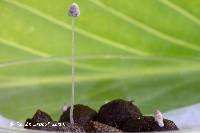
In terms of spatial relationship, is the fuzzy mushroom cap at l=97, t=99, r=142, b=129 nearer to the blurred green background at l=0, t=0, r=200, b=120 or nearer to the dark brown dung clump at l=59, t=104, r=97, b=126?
the dark brown dung clump at l=59, t=104, r=97, b=126

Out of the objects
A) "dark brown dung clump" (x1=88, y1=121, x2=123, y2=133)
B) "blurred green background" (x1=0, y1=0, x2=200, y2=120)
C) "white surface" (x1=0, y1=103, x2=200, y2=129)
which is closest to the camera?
"dark brown dung clump" (x1=88, y1=121, x2=123, y2=133)

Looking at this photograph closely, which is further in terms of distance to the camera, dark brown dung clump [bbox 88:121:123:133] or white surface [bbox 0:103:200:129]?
white surface [bbox 0:103:200:129]

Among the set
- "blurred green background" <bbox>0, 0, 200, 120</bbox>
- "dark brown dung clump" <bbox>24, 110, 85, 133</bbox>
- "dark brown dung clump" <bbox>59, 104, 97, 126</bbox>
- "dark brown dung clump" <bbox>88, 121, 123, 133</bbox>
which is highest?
"blurred green background" <bbox>0, 0, 200, 120</bbox>

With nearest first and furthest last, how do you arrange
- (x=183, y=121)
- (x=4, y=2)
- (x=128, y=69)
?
(x=183, y=121)
(x=128, y=69)
(x=4, y=2)

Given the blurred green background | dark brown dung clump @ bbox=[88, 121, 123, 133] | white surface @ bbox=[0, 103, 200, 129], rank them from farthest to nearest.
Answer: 1. the blurred green background
2. white surface @ bbox=[0, 103, 200, 129]
3. dark brown dung clump @ bbox=[88, 121, 123, 133]

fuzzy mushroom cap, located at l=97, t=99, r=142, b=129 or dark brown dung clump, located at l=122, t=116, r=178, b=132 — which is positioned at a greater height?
fuzzy mushroom cap, located at l=97, t=99, r=142, b=129

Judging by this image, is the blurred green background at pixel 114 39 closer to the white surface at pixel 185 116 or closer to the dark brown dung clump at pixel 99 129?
the white surface at pixel 185 116

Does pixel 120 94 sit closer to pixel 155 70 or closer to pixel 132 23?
pixel 155 70

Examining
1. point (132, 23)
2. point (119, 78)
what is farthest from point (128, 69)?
point (132, 23)

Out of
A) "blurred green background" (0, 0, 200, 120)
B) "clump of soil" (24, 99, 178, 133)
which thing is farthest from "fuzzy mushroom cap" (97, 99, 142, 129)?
"blurred green background" (0, 0, 200, 120)
